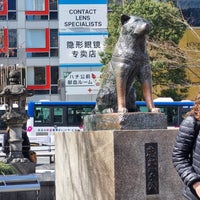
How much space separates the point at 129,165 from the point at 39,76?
34433 mm

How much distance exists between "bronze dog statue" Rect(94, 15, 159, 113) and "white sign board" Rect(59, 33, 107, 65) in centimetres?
1707

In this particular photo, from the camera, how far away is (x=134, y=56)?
7.60 meters

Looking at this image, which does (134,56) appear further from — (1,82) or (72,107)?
(72,107)

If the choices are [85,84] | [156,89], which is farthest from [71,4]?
[156,89]

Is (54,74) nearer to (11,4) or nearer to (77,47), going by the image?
(11,4)

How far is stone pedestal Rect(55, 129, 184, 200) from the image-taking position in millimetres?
6895

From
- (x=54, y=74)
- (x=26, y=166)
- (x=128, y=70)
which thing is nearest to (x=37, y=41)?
(x=54, y=74)

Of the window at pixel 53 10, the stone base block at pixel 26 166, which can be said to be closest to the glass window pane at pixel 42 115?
the window at pixel 53 10

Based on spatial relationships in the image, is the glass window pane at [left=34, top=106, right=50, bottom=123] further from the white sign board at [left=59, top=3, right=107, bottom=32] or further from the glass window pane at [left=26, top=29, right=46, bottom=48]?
the glass window pane at [left=26, top=29, right=46, bottom=48]

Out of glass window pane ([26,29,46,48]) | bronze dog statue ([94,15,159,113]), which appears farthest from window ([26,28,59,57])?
bronze dog statue ([94,15,159,113])

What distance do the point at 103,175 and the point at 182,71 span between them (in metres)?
25.8

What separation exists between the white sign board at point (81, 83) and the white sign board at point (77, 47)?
4.26 feet

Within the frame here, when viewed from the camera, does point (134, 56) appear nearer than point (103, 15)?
Yes

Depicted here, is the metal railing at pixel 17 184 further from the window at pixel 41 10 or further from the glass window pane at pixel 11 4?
the glass window pane at pixel 11 4
